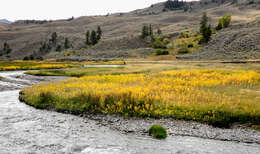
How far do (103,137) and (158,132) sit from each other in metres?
3.19

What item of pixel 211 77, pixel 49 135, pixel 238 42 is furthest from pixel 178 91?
pixel 238 42

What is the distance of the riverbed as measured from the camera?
10.2 meters

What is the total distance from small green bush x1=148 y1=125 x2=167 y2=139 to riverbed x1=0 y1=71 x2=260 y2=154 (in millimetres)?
380

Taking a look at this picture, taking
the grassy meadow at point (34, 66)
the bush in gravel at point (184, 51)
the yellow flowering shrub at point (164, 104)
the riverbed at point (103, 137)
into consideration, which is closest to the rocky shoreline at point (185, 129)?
the riverbed at point (103, 137)

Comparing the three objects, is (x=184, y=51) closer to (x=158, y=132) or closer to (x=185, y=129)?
(x=185, y=129)

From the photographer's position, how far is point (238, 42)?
6444 cm

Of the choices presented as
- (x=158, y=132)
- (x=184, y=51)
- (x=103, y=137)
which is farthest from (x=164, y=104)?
(x=184, y=51)

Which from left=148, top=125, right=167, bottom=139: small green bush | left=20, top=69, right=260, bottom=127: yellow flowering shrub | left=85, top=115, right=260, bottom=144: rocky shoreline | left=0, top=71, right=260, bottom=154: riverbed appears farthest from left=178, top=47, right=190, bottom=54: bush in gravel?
left=148, top=125, right=167, bottom=139: small green bush

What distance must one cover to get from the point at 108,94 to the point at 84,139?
5974mm

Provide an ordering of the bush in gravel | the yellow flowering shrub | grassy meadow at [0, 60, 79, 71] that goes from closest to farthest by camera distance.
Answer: the yellow flowering shrub < grassy meadow at [0, 60, 79, 71] < the bush in gravel

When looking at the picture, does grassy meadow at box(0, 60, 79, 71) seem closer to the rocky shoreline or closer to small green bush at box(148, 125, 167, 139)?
the rocky shoreline

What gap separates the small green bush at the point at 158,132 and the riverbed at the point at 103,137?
1.25 feet

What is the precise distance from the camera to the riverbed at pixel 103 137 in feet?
33.3

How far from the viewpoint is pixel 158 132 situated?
38.8ft
